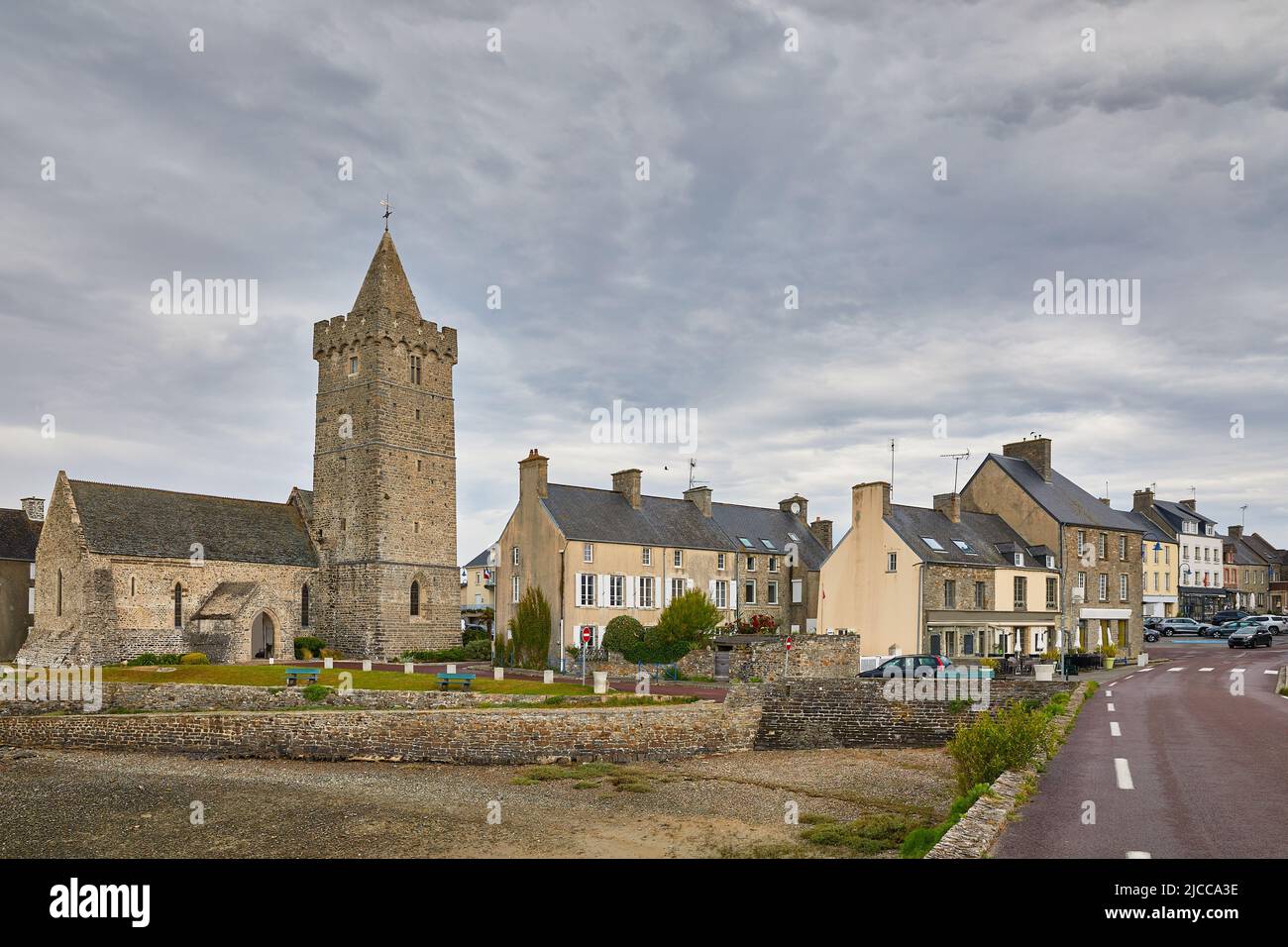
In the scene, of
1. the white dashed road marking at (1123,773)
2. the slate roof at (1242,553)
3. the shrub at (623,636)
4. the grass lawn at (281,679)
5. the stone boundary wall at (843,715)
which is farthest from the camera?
the slate roof at (1242,553)

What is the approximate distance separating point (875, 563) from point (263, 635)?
32.9 metres

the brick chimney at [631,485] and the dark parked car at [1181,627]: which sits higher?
the brick chimney at [631,485]

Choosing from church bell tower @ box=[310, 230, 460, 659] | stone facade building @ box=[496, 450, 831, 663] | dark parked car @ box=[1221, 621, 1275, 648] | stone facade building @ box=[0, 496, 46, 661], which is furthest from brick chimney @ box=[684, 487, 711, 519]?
stone facade building @ box=[0, 496, 46, 661]

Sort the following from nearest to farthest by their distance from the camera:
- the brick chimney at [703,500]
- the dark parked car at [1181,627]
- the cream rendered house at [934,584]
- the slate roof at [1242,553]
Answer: the cream rendered house at [934,584], the brick chimney at [703,500], the dark parked car at [1181,627], the slate roof at [1242,553]

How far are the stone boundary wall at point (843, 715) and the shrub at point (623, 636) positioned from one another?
12.1m

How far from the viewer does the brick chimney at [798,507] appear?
65562 millimetres

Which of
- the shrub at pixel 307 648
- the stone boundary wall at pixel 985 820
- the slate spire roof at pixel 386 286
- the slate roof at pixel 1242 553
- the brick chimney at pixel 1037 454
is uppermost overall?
the slate spire roof at pixel 386 286

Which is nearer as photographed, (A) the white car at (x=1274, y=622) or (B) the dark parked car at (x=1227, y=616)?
(A) the white car at (x=1274, y=622)

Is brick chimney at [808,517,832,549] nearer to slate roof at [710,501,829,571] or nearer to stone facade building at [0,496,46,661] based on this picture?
slate roof at [710,501,829,571]

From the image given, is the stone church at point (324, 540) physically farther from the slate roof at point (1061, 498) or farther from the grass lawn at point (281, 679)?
the slate roof at point (1061, 498)

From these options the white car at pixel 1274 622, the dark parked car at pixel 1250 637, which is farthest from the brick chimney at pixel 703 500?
the white car at pixel 1274 622

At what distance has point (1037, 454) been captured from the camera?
5706cm

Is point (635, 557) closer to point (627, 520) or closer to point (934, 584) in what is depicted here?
point (627, 520)

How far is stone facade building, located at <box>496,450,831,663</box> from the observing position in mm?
48812
